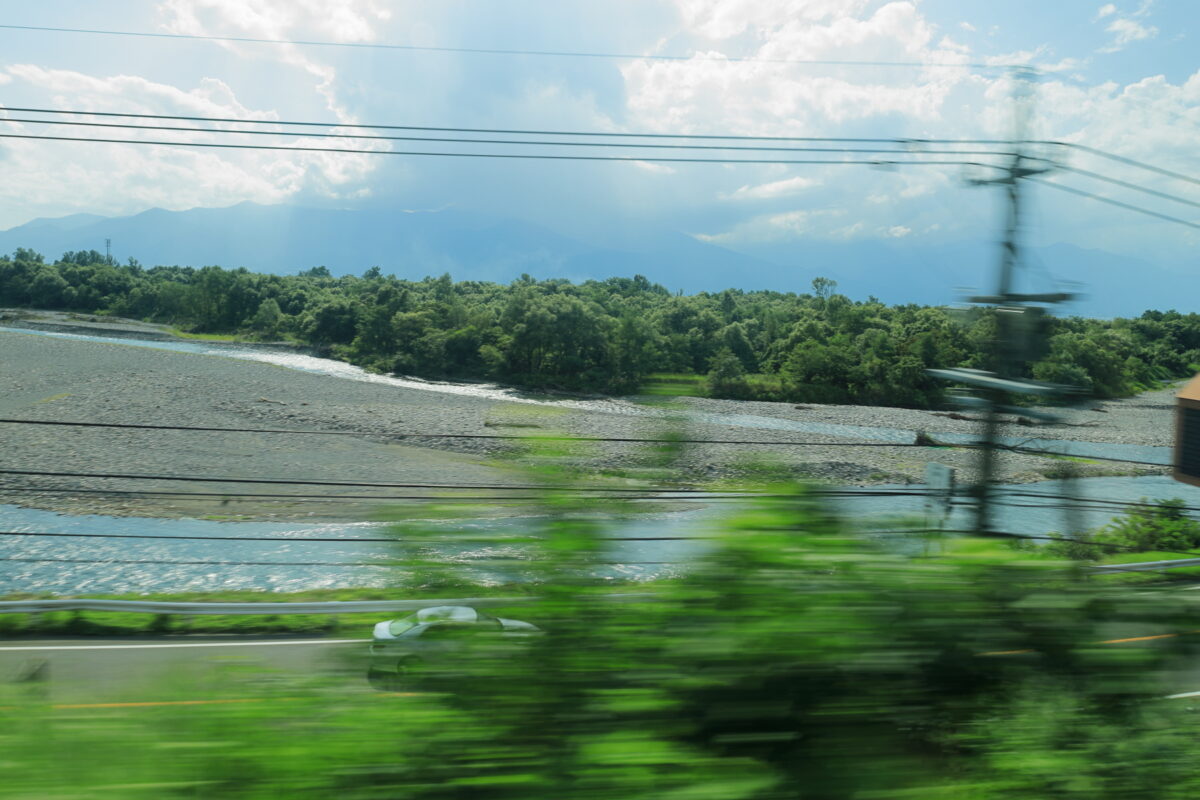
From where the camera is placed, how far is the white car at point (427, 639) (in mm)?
1419

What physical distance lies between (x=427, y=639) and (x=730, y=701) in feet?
1.90

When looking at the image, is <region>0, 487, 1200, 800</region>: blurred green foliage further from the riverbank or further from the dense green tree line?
the riverbank

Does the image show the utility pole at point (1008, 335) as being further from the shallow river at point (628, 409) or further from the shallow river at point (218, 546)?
the shallow river at point (218, 546)

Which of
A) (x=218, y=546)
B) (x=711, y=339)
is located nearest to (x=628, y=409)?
(x=711, y=339)

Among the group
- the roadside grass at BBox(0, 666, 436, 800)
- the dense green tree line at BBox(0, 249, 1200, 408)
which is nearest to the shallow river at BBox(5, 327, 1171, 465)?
the dense green tree line at BBox(0, 249, 1200, 408)

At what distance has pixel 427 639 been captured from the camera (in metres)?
1.46

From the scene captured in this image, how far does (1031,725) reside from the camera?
1462 millimetres

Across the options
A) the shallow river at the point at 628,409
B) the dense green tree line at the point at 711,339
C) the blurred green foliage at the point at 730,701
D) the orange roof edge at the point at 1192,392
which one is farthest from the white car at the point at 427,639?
the orange roof edge at the point at 1192,392

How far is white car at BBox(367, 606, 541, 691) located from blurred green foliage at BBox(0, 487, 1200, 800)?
0.9 inches

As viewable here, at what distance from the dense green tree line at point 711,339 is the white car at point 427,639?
0.98 m

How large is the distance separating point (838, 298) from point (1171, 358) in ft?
14.1

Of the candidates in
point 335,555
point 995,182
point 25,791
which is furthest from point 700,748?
point 335,555

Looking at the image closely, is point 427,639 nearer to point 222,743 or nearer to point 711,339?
point 222,743

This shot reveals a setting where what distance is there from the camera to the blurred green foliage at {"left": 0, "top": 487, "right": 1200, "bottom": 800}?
4.10 feet
